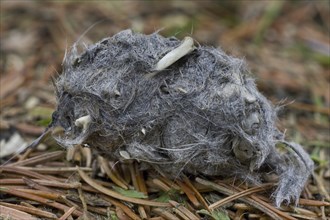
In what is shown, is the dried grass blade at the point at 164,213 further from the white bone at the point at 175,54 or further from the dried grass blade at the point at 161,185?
the white bone at the point at 175,54

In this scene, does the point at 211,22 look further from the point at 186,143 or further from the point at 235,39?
the point at 186,143

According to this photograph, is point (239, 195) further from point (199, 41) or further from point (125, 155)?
point (199, 41)

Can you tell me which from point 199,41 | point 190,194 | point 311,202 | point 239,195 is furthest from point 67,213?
point 199,41

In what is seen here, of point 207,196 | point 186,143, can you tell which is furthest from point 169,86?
point 207,196

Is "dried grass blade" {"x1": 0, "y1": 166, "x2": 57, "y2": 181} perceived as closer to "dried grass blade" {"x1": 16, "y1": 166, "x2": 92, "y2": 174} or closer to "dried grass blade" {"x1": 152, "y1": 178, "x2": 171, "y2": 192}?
"dried grass blade" {"x1": 16, "y1": 166, "x2": 92, "y2": 174}

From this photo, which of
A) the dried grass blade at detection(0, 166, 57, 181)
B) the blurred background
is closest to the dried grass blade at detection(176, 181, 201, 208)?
the dried grass blade at detection(0, 166, 57, 181)

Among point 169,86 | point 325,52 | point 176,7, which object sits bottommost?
point 325,52
